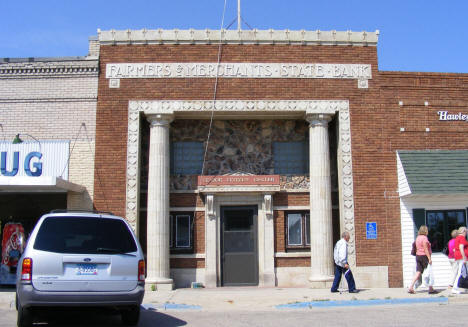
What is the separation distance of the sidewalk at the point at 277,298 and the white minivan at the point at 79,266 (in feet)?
12.1

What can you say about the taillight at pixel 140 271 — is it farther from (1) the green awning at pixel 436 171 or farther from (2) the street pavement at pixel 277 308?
(1) the green awning at pixel 436 171

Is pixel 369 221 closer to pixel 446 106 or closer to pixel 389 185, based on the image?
pixel 389 185

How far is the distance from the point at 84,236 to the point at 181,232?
8251mm

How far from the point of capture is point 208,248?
16156mm

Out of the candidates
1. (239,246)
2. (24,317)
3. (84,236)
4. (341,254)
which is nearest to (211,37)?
(239,246)

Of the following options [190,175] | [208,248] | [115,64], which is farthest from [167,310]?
[115,64]

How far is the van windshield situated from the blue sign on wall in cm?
915

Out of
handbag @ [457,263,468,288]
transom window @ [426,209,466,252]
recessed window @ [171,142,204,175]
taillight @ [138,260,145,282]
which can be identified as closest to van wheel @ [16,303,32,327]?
taillight @ [138,260,145,282]

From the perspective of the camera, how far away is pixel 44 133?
15984mm

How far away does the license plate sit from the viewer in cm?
803

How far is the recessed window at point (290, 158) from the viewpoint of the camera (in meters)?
17.0

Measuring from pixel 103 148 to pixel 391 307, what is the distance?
933 centimetres

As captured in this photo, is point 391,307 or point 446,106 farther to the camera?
point 446,106

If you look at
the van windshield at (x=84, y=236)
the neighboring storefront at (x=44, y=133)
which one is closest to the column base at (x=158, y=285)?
the neighboring storefront at (x=44, y=133)
